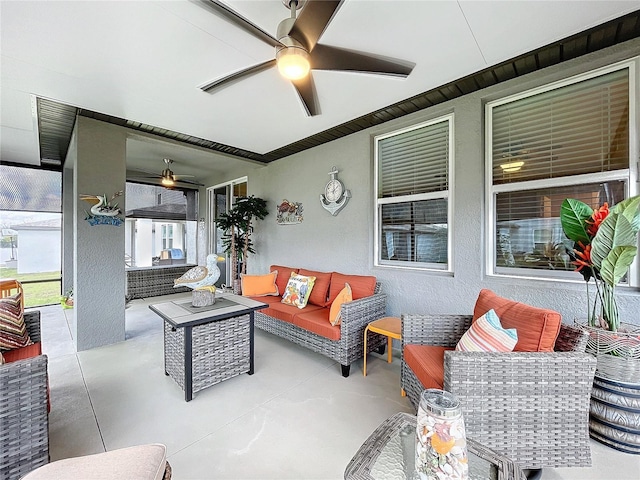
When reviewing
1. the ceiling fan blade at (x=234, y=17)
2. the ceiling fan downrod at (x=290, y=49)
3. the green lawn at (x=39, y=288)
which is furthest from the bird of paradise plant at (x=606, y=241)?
the green lawn at (x=39, y=288)

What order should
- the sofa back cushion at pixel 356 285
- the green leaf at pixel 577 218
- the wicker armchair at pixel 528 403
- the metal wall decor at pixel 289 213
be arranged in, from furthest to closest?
the metal wall decor at pixel 289 213
the sofa back cushion at pixel 356 285
the green leaf at pixel 577 218
the wicker armchair at pixel 528 403

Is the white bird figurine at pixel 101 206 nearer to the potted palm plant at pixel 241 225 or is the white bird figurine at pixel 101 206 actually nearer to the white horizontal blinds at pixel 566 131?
the potted palm plant at pixel 241 225

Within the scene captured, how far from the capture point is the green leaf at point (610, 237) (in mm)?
1729

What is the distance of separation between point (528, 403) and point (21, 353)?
3383 mm

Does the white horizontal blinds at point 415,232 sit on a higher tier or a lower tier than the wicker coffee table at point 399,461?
higher

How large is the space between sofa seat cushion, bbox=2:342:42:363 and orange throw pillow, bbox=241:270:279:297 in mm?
2148

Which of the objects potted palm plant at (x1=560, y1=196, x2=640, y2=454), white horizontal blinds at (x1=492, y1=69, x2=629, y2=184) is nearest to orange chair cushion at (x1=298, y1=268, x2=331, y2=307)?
white horizontal blinds at (x1=492, y1=69, x2=629, y2=184)

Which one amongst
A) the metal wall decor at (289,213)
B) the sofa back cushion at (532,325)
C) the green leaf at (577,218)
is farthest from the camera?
the metal wall decor at (289,213)

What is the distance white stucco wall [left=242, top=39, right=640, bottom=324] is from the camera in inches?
91.4

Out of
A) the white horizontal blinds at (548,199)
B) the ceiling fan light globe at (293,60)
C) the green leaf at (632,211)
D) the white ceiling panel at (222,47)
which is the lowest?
the green leaf at (632,211)

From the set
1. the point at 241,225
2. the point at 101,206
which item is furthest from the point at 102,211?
the point at 241,225

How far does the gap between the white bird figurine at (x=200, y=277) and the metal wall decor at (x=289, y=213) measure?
2.05 metres

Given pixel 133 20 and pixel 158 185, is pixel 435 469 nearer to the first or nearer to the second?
pixel 133 20

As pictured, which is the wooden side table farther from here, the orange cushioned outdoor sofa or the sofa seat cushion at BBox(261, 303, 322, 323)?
the sofa seat cushion at BBox(261, 303, 322, 323)
